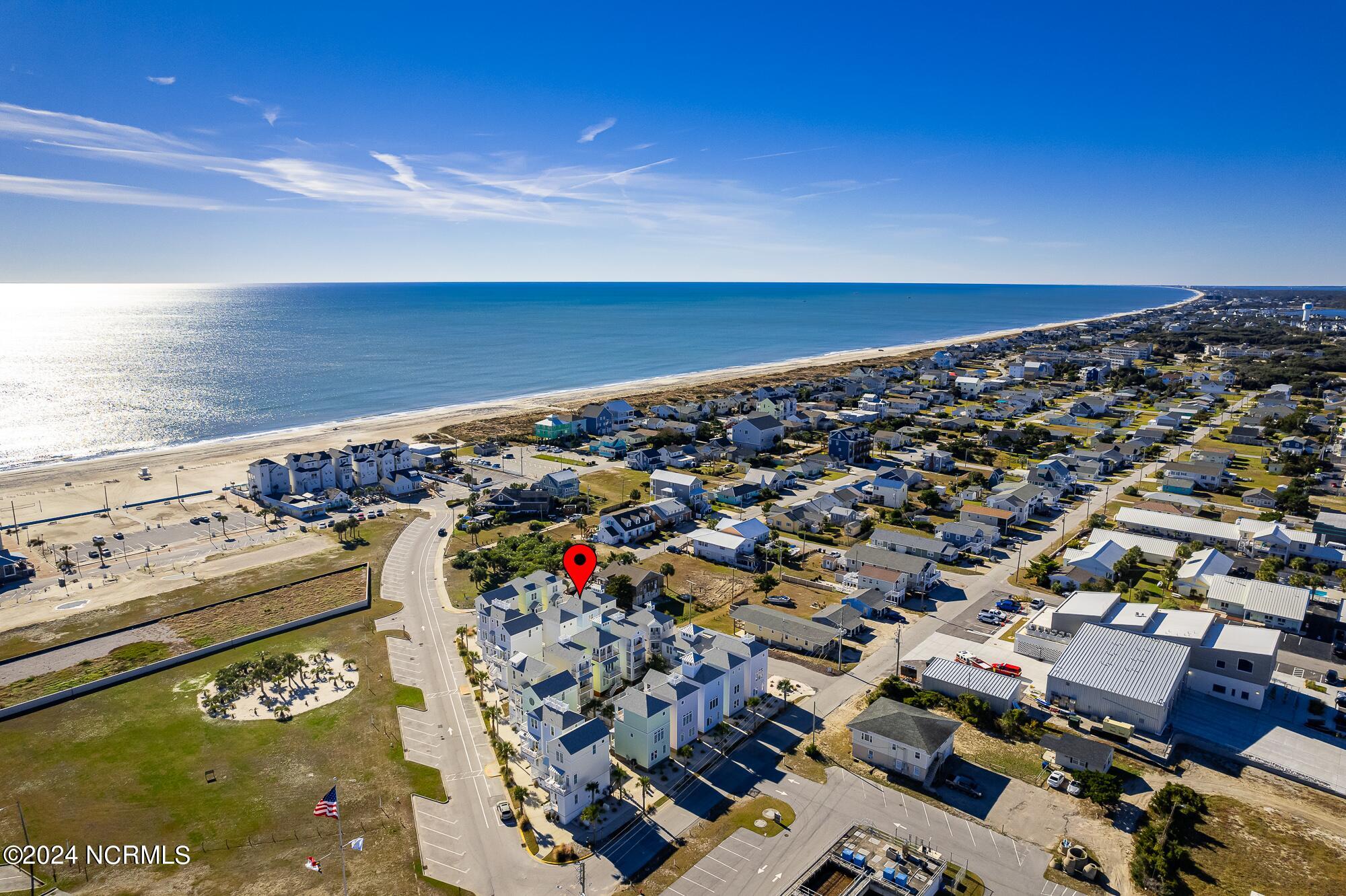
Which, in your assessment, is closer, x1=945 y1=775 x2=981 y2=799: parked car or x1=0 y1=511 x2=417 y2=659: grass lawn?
x1=945 y1=775 x2=981 y2=799: parked car

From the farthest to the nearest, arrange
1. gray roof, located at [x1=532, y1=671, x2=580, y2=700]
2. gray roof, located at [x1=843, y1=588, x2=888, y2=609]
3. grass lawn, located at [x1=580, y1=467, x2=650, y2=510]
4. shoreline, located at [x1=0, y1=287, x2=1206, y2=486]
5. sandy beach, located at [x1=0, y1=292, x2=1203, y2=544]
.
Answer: shoreline, located at [x1=0, y1=287, x2=1206, y2=486] < grass lawn, located at [x1=580, y1=467, x2=650, y2=510] < sandy beach, located at [x1=0, y1=292, x2=1203, y2=544] < gray roof, located at [x1=843, y1=588, x2=888, y2=609] < gray roof, located at [x1=532, y1=671, x2=580, y2=700]

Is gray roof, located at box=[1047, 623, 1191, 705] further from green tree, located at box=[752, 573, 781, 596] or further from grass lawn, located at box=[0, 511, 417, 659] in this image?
grass lawn, located at box=[0, 511, 417, 659]

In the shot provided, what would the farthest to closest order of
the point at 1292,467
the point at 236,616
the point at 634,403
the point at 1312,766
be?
the point at 634,403 → the point at 1292,467 → the point at 236,616 → the point at 1312,766

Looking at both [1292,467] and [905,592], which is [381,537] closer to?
[905,592]

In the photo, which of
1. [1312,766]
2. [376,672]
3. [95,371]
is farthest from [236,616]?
[95,371]

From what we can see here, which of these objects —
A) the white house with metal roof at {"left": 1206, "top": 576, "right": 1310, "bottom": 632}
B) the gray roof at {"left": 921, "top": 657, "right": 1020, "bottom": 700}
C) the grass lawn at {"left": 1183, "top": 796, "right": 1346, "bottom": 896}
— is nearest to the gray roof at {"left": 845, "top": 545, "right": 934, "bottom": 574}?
the gray roof at {"left": 921, "top": 657, "right": 1020, "bottom": 700}

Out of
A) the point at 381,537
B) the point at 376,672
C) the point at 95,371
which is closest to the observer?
the point at 376,672

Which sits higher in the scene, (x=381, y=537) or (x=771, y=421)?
(x=771, y=421)

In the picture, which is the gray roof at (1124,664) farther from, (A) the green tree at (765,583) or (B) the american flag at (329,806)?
(B) the american flag at (329,806)
